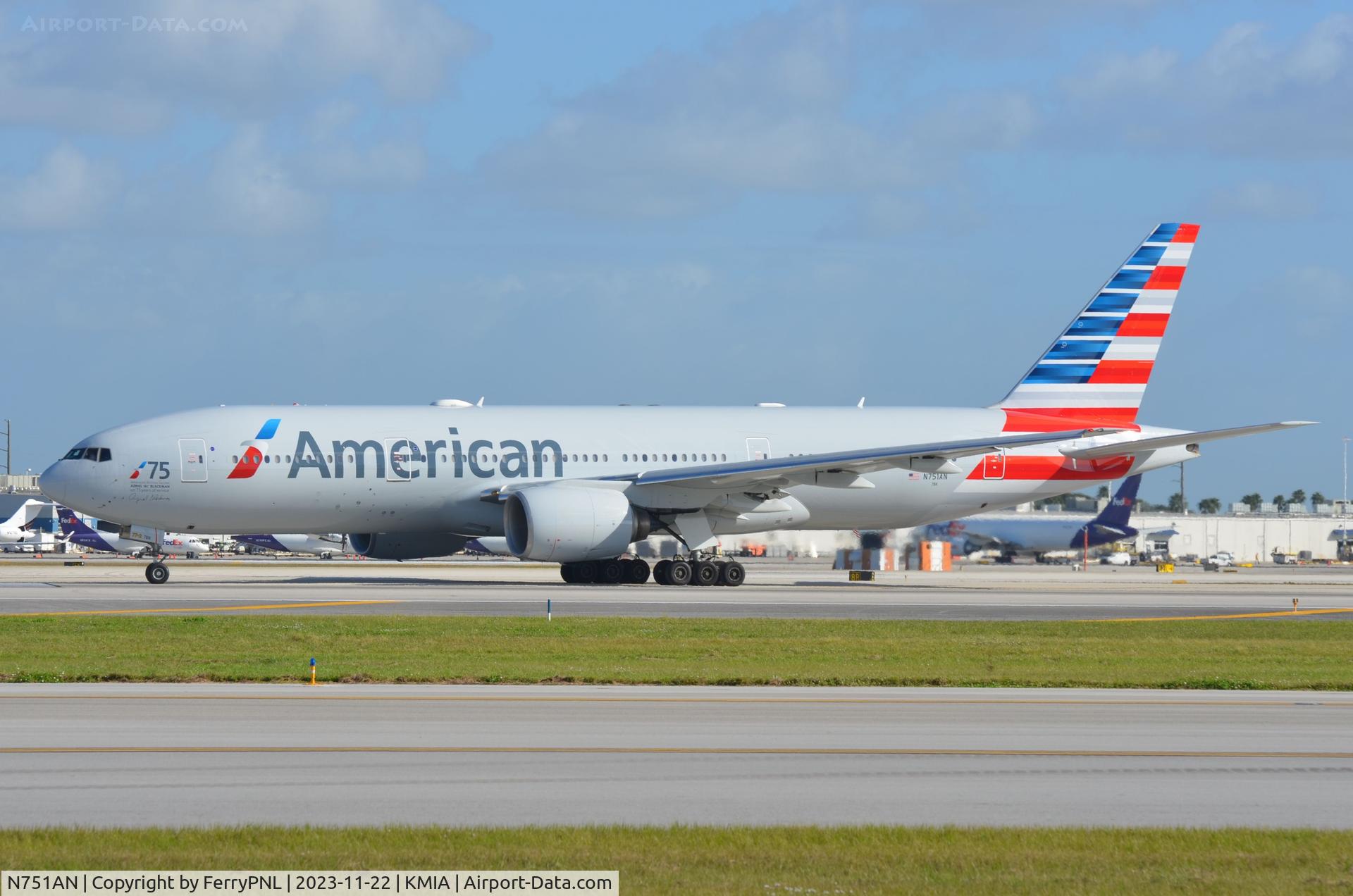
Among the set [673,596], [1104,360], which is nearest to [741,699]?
[673,596]

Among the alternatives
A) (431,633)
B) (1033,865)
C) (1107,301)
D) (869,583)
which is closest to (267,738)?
(1033,865)

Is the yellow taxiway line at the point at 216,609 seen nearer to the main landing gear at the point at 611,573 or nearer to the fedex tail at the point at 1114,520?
the main landing gear at the point at 611,573

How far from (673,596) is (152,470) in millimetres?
14581

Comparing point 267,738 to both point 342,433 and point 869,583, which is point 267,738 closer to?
point 342,433

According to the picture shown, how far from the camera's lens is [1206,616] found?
33.6m

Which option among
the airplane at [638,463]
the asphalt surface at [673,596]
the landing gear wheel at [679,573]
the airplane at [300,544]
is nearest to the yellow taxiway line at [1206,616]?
the asphalt surface at [673,596]

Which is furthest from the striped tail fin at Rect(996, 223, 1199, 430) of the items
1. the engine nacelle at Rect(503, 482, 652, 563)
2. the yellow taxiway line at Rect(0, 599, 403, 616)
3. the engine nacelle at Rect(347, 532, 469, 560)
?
the yellow taxiway line at Rect(0, 599, 403, 616)

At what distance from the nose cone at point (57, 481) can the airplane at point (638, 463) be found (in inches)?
2.8

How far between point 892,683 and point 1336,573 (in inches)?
2263

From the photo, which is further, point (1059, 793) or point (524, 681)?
point (524, 681)

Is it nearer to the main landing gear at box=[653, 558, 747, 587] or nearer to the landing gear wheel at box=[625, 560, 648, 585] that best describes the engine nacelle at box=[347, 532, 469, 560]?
the landing gear wheel at box=[625, 560, 648, 585]

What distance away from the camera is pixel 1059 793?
37.8 feet

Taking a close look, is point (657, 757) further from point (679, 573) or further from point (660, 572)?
point (660, 572)

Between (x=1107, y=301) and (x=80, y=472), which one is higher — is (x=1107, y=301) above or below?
above
